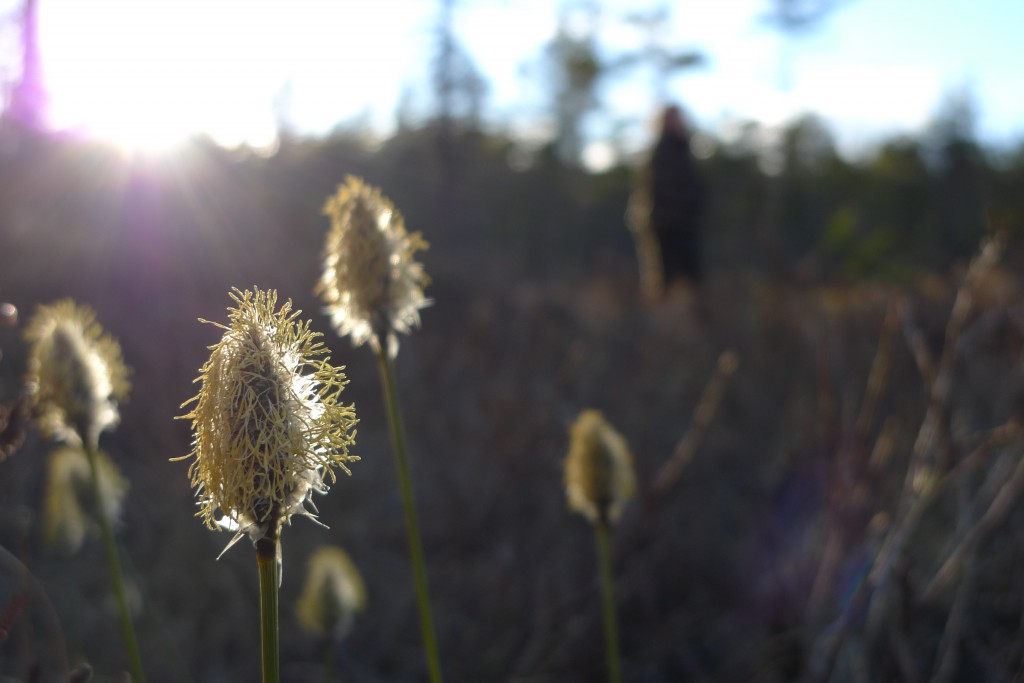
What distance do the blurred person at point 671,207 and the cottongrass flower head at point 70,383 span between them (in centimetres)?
1073

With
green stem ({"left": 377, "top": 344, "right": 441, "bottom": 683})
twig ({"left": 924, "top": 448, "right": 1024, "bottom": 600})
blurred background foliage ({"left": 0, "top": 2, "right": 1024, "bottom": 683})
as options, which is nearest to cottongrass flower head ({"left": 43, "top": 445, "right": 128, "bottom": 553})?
blurred background foliage ({"left": 0, "top": 2, "right": 1024, "bottom": 683})

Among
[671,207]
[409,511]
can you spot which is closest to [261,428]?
[409,511]

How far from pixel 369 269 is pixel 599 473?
94cm

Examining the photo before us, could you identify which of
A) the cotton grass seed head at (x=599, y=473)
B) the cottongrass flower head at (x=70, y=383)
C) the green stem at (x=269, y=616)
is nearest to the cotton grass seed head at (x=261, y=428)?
the green stem at (x=269, y=616)

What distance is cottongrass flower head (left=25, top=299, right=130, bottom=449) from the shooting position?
164cm

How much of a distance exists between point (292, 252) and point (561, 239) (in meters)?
14.7

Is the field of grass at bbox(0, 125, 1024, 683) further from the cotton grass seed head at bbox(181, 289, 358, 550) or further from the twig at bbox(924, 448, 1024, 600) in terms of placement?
the cotton grass seed head at bbox(181, 289, 358, 550)


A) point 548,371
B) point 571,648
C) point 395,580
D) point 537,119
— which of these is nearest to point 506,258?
point 548,371

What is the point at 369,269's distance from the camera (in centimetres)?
163

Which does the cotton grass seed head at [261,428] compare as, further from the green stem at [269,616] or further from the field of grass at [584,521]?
the field of grass at [584,521]

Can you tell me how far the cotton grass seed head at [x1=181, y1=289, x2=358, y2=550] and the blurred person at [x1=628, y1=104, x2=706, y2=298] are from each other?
37.0ft

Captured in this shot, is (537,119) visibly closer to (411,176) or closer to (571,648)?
(411,176)

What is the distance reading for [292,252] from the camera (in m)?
10.6

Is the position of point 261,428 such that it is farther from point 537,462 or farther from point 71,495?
point 537,462
